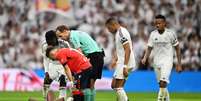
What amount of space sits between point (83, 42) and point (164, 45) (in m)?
3.49

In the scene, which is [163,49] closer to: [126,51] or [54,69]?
[126,51]

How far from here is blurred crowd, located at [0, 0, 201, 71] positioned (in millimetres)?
30703

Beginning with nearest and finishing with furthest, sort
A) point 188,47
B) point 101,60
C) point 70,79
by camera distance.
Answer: point 70,79
point 101,60
point 188,47

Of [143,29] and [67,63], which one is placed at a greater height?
[143,29]

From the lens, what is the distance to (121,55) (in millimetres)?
16984

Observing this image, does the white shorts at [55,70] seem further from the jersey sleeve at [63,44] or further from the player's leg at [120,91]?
the player's leg at [120,91]

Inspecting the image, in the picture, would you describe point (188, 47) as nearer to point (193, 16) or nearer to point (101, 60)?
point (193, 16)

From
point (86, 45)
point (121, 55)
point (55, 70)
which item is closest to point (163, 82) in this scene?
point (121, 55)

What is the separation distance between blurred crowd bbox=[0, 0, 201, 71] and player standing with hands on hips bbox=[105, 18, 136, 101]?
13.0m

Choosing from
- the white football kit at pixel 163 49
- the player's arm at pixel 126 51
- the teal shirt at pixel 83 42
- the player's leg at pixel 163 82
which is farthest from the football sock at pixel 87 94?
the white football kit at pixel 163 49

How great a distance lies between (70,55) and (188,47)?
53.9 feet

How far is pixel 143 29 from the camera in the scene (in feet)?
103

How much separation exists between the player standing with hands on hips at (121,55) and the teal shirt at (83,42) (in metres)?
0.65

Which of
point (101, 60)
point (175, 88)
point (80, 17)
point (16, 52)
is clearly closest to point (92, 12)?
point (80, 17)
